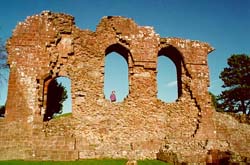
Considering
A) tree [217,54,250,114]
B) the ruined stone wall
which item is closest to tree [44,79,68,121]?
the ruined stone wall

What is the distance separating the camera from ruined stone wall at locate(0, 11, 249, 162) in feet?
40.8

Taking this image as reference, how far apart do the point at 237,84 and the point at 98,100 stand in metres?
22.9

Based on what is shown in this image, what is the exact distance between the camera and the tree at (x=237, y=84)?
1218 inches

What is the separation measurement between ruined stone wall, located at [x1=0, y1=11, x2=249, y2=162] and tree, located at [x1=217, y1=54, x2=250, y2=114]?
18.0m

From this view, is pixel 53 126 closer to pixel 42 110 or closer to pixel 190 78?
pixel 42 110

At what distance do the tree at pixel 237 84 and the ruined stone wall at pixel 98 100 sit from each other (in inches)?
708

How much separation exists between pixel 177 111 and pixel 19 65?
723 centimetres

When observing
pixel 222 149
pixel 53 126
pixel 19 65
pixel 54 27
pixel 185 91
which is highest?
pixel 54 27

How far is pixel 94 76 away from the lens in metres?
13.4

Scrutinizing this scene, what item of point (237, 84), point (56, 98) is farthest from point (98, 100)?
point (237, 84)

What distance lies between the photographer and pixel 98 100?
13.2 metres

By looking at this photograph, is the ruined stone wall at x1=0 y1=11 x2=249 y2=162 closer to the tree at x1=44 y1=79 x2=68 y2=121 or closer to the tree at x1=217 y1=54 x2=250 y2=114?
the tree at x1=44 y1=79 x2=68 y2=121

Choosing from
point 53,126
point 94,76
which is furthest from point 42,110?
point 94,76

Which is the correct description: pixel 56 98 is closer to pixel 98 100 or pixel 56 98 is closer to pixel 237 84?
pixel 98 100
